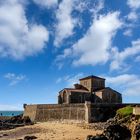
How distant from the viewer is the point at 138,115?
1693 inches

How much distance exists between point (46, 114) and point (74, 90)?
833 centimetres

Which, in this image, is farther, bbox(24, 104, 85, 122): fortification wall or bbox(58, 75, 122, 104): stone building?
bbox(58, 75, 122, 104): stone building

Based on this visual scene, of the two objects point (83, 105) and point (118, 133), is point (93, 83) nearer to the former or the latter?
point (83, 105)

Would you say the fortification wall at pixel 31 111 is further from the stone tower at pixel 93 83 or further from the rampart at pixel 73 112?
the stone tower at pixel 93 83

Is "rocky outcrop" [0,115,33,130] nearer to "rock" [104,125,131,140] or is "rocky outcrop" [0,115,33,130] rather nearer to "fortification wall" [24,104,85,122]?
"fortification wall" [24,104,85,122]

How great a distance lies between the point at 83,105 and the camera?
69.4m

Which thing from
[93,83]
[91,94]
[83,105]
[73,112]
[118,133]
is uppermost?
[93,83]

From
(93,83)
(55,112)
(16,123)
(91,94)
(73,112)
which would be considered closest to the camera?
(73,112)

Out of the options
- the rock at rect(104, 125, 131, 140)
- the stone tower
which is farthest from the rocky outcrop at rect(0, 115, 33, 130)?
the rock at rect(104, 125, 131, 140)

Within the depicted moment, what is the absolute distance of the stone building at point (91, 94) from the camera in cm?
8162

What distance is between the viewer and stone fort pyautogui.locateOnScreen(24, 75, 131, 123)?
67000 millimetres

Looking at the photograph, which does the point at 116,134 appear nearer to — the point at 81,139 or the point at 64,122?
the point at 81,139

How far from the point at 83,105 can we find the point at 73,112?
122 inches

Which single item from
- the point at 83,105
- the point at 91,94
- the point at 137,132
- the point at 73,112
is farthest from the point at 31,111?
the point at 137,132
